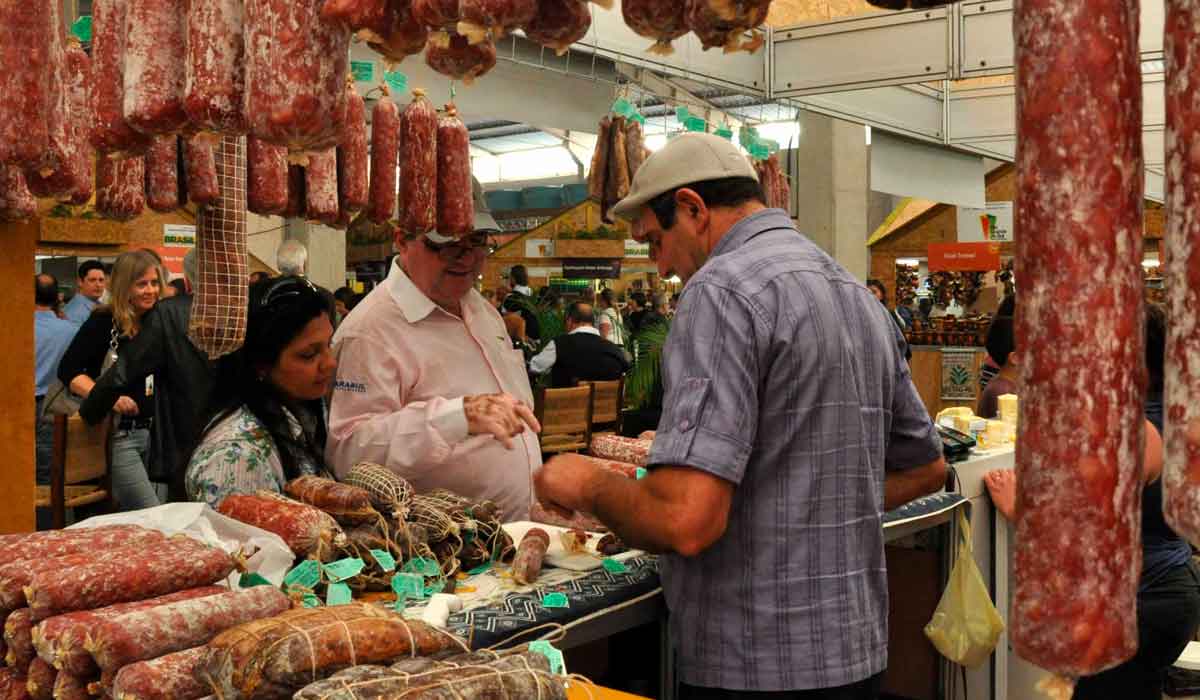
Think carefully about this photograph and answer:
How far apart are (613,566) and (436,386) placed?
1.12 meters

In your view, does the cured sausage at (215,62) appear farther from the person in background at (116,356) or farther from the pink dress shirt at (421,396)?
the person in background at (116,356)

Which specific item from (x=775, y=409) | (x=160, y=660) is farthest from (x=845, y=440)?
(x=160, y=660)

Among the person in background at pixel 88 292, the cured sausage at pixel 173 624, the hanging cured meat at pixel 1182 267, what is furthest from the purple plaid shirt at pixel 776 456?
the person in background at pixel 88 292

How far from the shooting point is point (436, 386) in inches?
151

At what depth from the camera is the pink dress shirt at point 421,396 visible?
356 cm

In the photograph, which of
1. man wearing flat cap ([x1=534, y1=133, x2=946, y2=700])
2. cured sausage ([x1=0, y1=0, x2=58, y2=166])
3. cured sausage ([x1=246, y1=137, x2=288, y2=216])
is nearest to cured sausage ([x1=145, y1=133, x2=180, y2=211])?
cured sausage ([x1=246, y1=137, x2=288, y2=216])

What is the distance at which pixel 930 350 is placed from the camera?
38.9 feet

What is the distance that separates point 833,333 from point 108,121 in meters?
1.60

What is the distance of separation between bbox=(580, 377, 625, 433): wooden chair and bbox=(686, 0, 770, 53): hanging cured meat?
7290 mm

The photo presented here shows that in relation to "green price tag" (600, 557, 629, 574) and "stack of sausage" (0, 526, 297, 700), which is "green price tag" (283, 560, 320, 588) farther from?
"green price tag" (600, 557, 629, 574)

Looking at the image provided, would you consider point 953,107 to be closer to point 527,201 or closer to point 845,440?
point 845,440

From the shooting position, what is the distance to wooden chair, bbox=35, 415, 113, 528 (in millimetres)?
5164

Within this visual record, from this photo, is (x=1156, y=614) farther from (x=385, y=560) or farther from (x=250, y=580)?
(x=250, y=580)

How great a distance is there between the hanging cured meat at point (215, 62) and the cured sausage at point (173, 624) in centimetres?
92
